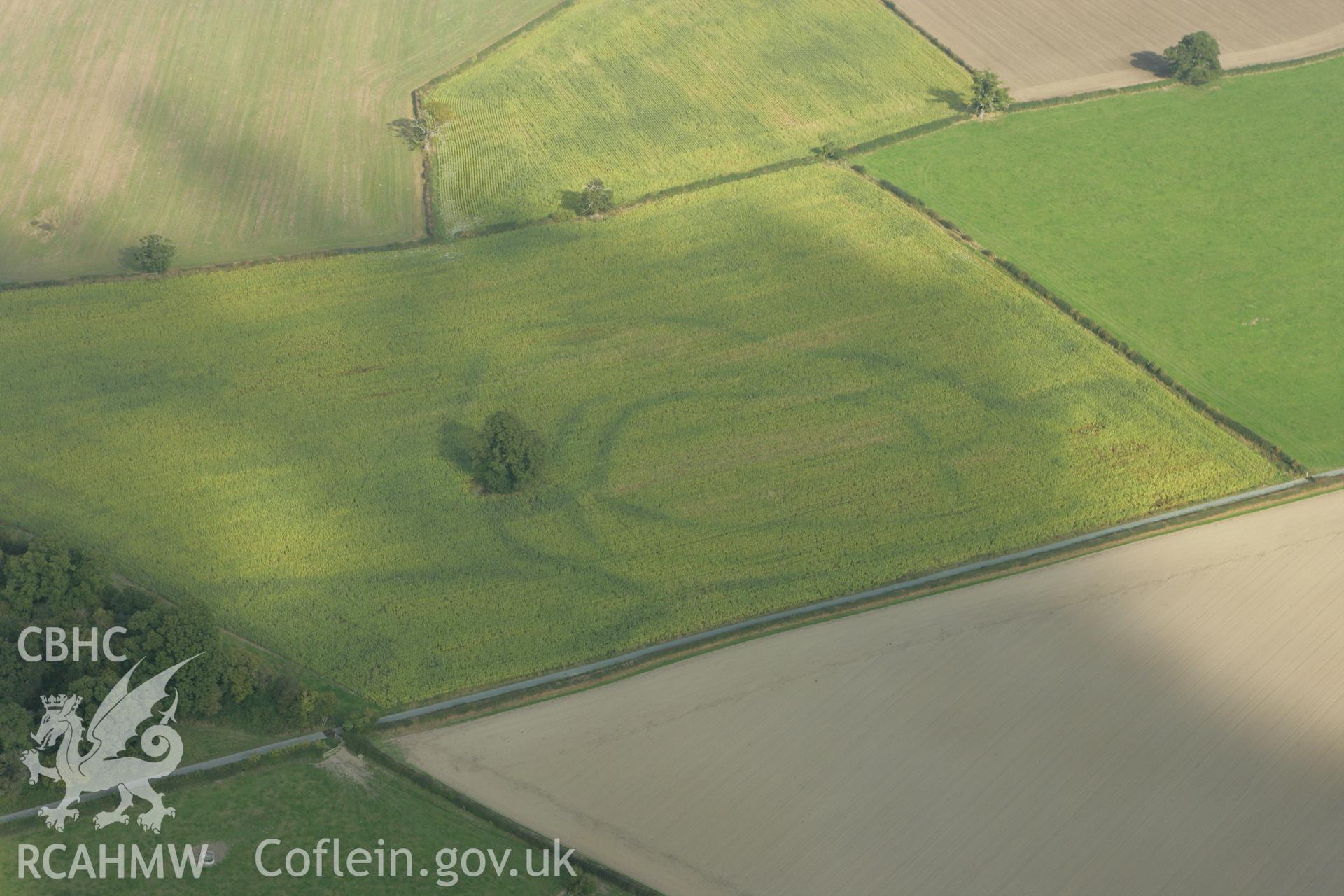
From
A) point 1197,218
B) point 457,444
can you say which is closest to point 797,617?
point 457,444

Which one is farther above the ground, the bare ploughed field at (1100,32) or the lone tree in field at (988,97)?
the bare ploughed field at (1100,32)

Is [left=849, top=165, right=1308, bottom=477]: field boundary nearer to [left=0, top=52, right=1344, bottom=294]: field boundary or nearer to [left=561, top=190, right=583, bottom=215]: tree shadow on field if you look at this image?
[left=0, top=52, right=1344, bottom=294]: field boundary

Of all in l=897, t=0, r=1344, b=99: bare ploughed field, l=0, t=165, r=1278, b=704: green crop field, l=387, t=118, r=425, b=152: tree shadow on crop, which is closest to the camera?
l=0, t=165, r=1278, b=704: green crop field

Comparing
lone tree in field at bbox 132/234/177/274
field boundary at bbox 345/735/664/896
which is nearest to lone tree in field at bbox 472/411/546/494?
field boundary at bbox 345/735/664/896

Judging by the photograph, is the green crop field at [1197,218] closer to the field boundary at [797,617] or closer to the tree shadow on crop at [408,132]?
the field boundary at [797,617]

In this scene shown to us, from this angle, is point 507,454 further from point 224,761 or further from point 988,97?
point 988,97

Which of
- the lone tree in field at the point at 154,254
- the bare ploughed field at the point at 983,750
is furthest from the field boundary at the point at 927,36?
the lone tree in field at the point at 154,254
